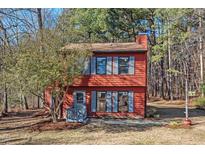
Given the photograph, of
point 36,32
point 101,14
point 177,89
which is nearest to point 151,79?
point 177,89

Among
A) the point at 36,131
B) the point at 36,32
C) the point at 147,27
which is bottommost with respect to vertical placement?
the point at 36,131

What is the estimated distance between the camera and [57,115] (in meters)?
24.6

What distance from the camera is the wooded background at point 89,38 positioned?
21891 mm

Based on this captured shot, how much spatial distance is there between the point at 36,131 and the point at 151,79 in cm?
4067

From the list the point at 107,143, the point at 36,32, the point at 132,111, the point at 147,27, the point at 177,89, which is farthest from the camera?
the point at 177,89

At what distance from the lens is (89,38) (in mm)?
43125

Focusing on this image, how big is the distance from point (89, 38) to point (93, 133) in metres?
24.3

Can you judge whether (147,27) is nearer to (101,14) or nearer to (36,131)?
(101,14)

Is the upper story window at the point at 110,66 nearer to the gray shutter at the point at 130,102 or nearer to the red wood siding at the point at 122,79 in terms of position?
the red wood siding at the point at 122,79

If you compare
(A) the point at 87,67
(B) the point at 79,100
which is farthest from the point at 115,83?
(B) the point at 79,100

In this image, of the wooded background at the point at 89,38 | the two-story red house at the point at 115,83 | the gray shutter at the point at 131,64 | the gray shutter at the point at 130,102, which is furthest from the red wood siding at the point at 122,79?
the wooded background at the point at 89,38

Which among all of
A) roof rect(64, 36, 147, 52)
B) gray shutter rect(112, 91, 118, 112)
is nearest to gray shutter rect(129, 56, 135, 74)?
roof rect(64, 36, 147, 52)

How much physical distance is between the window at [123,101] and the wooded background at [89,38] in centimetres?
471

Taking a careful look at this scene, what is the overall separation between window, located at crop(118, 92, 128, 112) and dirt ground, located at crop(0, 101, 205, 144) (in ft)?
11.0
